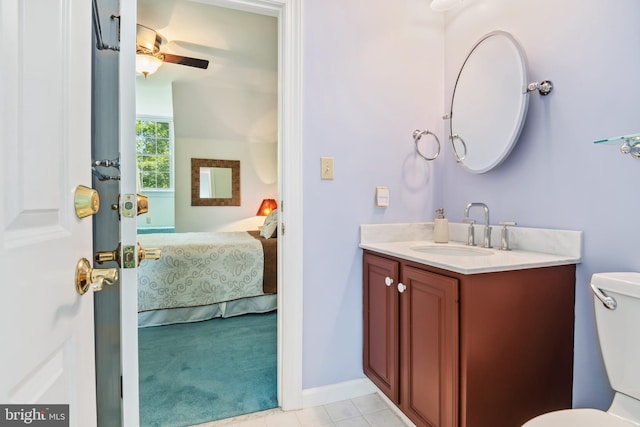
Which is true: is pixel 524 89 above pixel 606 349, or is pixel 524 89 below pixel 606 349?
above

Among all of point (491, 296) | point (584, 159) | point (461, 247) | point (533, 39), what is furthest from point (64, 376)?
point (533, 39)

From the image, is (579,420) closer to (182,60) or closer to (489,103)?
(489,103)

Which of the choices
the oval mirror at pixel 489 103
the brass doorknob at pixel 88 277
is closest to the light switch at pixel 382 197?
the oval mirror at pixel 489 103

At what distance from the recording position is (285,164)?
165 centimetres

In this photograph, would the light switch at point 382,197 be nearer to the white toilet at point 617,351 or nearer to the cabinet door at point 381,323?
the cabinet door at point 381,323

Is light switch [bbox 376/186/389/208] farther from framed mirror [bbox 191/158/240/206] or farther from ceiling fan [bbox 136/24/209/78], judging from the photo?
framed mirror [bbox 191/158/240/206]

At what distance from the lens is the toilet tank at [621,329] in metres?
0.98

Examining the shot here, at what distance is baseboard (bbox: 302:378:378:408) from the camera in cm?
169

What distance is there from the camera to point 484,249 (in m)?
1.58

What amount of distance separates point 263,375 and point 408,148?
1626 millimetres

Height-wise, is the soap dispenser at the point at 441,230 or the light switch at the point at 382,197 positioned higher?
the light switch at the point at 382,197

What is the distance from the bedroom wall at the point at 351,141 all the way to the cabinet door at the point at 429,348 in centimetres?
42

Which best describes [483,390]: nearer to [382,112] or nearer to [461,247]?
[461,247]

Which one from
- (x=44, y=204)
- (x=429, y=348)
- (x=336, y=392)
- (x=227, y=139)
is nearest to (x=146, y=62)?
(x=227, y=139)
